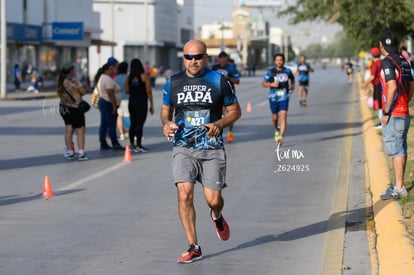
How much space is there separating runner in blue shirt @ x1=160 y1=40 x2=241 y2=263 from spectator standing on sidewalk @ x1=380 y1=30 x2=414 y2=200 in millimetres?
3126

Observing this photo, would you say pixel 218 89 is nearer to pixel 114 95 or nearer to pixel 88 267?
pixel 88 267

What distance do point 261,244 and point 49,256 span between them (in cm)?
197

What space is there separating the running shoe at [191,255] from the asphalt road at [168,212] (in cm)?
9

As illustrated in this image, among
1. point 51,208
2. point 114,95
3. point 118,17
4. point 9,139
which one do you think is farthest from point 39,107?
point 118,17

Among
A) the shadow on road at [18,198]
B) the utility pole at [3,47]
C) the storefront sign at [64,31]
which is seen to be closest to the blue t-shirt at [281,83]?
the shadow on road at [18,198]

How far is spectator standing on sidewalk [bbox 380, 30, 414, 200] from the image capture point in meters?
10.3

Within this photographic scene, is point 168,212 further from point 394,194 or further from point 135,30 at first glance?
point 135,30

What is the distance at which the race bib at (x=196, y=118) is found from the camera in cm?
766

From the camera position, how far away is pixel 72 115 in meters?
15.8

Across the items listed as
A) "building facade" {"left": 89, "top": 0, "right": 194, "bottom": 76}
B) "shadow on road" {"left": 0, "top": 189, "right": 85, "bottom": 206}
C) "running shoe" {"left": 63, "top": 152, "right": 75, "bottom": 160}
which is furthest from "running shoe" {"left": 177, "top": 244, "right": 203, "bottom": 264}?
"building facade" {"left": 89, "top": 0, "right": 194, "bottom": 76}

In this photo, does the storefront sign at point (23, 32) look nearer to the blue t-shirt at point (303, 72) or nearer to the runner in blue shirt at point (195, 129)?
the blue t-shirt at point (303, 72)

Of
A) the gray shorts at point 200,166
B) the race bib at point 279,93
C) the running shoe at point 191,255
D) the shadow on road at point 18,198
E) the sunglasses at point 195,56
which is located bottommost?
the shadow on road at point 18,198

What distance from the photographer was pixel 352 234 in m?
9.07

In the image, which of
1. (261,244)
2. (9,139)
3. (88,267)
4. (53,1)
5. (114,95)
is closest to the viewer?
(88,267)
